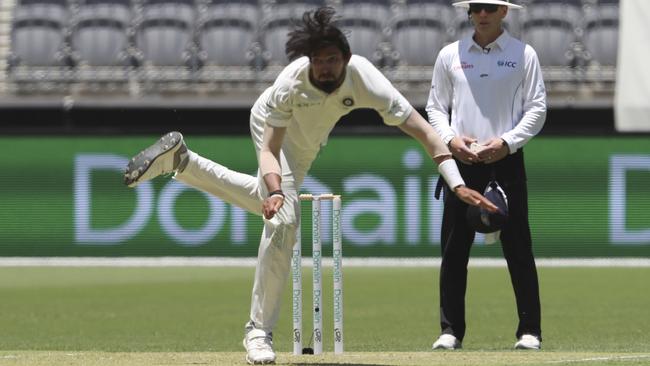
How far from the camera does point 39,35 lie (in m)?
16.9

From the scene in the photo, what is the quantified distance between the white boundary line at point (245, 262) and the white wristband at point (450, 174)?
7841mm

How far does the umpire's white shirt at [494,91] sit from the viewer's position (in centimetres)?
755

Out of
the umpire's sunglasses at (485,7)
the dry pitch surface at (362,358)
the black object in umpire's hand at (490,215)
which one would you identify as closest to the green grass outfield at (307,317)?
the dry pitch surface at (362,358)

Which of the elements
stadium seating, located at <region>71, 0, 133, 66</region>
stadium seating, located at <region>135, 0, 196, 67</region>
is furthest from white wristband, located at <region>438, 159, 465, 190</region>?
stadium seating, located at <region>71, 0, 133, 66</region>

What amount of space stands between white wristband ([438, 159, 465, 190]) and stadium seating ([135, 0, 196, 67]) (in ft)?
34.0

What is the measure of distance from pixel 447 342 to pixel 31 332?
3.23 meters

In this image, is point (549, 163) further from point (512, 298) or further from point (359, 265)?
point (512, 298)

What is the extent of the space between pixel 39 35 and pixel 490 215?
10646mm

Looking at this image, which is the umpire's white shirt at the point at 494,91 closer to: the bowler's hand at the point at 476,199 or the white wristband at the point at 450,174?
the white wristband at the point at 450,174

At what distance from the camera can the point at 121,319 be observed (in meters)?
10.4

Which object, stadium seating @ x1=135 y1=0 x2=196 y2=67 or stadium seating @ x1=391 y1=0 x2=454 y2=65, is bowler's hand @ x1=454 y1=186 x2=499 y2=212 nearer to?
stadium seating @ x1=391 y1=0 x2=454 y2=65

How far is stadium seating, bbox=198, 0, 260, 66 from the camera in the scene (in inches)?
650

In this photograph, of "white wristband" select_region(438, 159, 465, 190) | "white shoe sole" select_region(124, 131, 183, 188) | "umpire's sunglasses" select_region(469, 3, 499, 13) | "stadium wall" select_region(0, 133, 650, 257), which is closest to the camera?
"white wristband" select_region(438, 159, 465, 190)

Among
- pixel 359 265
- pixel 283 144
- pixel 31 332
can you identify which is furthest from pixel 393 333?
pixel 359 265
